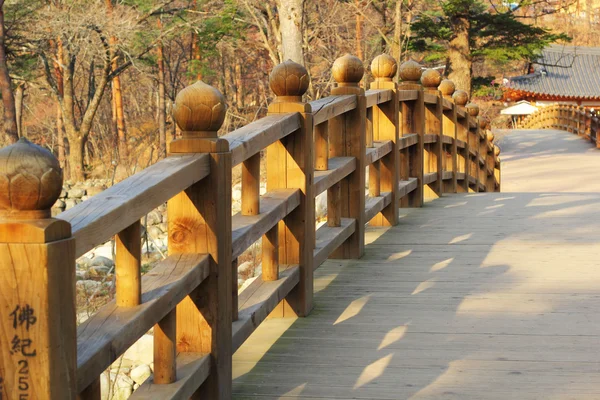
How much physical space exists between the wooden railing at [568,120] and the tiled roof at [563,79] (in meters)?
2.58

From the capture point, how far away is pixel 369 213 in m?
5.93

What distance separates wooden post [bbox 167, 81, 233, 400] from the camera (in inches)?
112

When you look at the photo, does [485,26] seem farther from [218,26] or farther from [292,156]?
[292,156]

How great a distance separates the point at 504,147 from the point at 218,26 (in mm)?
10063

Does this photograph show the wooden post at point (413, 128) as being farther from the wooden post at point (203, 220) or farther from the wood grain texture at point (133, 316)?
the wood grain texture at point (133, 316)

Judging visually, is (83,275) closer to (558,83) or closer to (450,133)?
(450,133)

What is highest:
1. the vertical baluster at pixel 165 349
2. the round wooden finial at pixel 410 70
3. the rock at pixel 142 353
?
the round wooden finial at pixel 410 70

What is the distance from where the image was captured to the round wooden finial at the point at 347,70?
17.5 feet

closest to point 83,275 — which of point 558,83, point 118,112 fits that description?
point 118,112

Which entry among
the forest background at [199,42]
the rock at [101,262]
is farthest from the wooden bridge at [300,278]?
the forest background at [199,42]

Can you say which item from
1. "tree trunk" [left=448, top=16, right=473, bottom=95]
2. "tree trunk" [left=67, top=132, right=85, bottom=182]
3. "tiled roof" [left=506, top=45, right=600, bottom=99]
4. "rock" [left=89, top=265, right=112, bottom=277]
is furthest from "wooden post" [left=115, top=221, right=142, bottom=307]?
"tiled roof" [left=506, top=45, right=600, bottom=99]

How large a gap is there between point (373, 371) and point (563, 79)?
163ft

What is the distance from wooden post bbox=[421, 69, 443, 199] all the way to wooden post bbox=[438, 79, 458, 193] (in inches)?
31.8

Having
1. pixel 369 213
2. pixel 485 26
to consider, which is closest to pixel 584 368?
pixel 369 213
